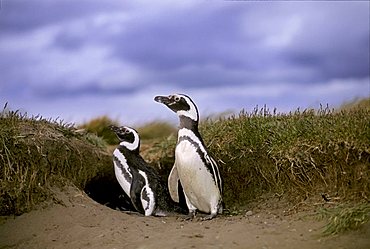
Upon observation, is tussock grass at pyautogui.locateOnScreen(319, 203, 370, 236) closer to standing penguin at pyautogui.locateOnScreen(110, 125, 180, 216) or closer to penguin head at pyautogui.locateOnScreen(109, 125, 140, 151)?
standing penguin at pyautogui.locateOnScreen(110, 125, 180, 216)

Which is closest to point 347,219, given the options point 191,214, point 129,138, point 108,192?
point 191,214

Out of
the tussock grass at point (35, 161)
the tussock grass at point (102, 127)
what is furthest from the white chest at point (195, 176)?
the tussock grass at point (102, 127)

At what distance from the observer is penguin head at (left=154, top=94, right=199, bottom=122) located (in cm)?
459

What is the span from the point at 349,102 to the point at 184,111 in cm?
229

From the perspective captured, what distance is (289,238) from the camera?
3518 mm

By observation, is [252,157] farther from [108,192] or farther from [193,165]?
[108,192]

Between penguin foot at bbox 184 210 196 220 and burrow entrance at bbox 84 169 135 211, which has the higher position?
burrow entrance at bbox 84 169 135 211

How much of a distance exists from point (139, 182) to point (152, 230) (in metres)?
0.92

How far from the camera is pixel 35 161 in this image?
4641 millimetres

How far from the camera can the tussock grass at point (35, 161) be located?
450 cm

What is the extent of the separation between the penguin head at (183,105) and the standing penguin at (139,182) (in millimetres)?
534

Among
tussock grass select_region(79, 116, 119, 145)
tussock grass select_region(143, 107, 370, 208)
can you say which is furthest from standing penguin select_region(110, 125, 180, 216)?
tussock grass select_region(79, 116, 119, 145)

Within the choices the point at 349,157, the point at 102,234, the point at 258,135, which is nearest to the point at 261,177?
the point at 258,135

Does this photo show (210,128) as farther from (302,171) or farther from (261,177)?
(302,171)
